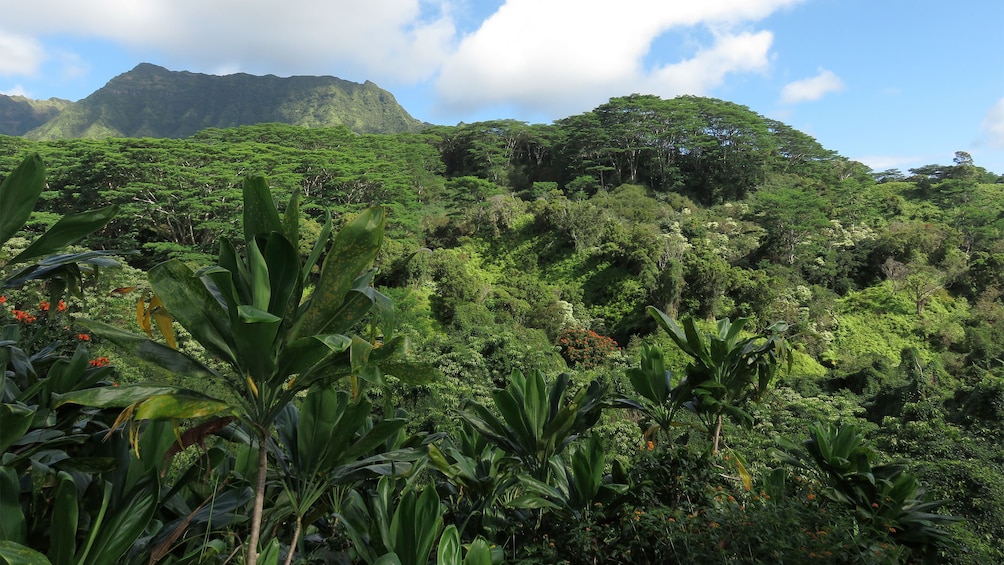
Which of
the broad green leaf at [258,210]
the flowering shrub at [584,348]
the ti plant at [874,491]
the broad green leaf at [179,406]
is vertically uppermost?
the broad green leaf at [258,210]

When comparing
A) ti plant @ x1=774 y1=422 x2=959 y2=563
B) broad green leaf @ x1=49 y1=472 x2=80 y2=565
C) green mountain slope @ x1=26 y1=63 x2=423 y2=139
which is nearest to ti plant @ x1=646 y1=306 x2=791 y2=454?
ti plant @ x1=774 y1=422 x2=959 y2=563

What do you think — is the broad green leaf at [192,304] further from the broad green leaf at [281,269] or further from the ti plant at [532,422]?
the ti plant at [532,422]

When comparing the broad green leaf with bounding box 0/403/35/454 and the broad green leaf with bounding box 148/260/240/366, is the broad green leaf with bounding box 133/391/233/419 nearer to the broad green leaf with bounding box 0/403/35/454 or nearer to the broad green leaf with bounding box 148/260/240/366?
the broad green leaf with bounding box 148/260/240/366

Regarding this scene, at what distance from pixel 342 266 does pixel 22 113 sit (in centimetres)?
6722

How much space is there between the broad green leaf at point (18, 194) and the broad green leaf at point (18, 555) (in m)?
0.79

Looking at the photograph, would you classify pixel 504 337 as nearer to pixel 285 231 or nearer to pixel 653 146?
pixel 285 231

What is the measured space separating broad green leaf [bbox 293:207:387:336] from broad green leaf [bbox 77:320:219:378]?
9.3 inches

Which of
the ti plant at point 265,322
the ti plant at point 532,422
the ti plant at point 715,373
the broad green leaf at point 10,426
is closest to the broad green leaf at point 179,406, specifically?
the ti plant at point 265,322

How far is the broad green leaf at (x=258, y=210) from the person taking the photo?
1055 millimetres

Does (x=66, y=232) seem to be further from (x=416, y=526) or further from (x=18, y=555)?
(x=416, y=526)

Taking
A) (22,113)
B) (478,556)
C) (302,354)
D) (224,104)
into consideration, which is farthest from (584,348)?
(22,113)

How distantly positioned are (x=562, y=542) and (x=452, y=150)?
29530mm

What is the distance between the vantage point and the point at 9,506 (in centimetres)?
100

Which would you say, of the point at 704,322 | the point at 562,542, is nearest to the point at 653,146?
the point at 704,322
